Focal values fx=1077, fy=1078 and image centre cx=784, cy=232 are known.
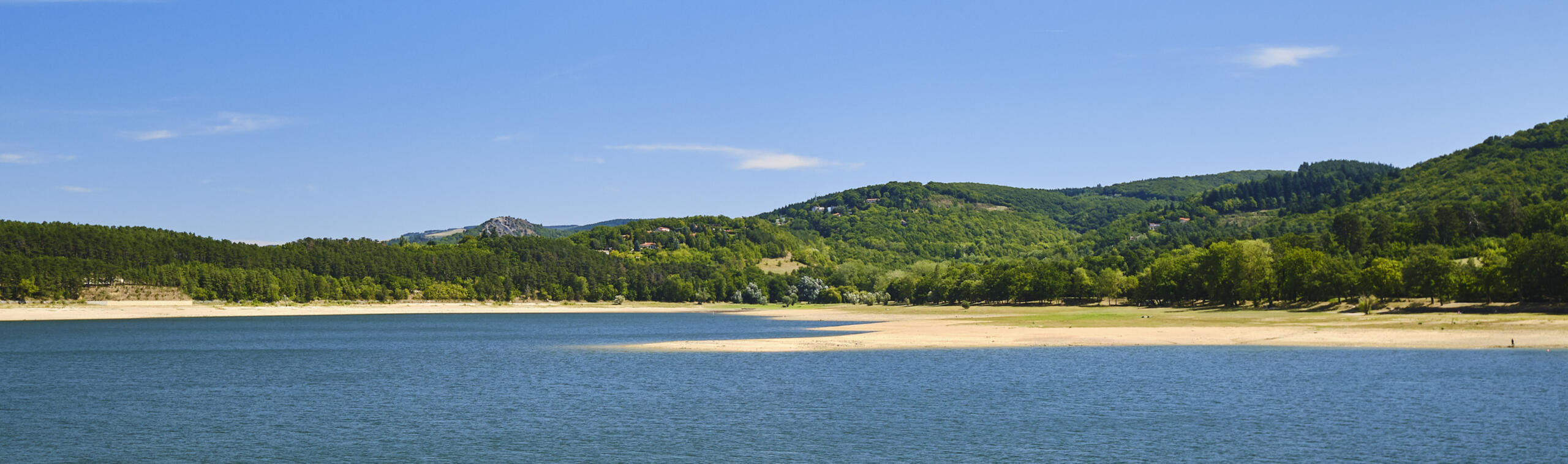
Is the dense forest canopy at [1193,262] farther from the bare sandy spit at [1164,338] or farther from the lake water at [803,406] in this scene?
the lake water at [803,406]

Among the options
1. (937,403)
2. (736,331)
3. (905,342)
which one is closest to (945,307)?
(736,331)

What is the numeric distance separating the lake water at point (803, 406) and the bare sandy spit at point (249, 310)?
74031mm

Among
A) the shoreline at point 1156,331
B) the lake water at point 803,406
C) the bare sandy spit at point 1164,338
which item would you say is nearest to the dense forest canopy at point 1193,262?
the shoreline at point 1156,331

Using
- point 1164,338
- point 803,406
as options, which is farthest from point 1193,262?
point 803,406

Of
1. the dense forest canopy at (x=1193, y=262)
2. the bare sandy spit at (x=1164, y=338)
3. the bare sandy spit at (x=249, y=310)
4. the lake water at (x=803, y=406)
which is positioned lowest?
the lake water at (x=803, y=406)

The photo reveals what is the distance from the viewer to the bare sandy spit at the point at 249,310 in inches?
4820

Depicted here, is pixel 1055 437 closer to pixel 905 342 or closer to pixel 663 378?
pixel 663 378

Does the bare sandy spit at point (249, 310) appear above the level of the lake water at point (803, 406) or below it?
above

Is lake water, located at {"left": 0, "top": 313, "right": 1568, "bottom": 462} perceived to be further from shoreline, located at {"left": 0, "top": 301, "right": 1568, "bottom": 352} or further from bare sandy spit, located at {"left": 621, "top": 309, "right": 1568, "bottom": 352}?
shoreline, located at {"left": 0, "top": 301, "right": 1568, "bottom": 352}

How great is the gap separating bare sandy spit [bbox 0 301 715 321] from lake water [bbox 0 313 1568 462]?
74031 millimetres

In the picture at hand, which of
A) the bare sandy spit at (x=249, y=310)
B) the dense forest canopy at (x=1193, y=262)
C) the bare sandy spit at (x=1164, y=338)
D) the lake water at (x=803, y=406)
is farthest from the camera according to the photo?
the bare sandy spit at (x=249, y=310)

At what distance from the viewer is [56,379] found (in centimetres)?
4669

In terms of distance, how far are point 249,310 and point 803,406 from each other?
12797cm

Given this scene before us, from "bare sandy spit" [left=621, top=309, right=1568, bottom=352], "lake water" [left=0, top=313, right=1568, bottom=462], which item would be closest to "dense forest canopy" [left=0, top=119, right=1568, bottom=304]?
"bare sandy spit" [left=621, top=309, right=1568, bottom=352]
